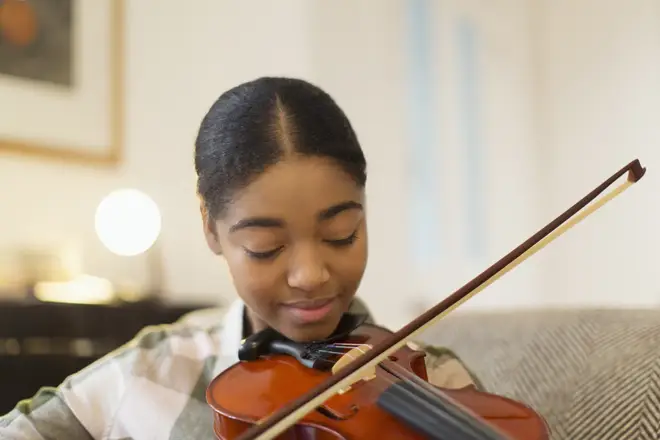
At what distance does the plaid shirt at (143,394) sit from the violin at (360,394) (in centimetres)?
9

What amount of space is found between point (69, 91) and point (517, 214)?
2032mm

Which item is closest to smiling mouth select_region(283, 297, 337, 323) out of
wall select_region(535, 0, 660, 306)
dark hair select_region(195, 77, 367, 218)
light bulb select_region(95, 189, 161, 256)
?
dark hair select_region(195, 77, 367, 218)

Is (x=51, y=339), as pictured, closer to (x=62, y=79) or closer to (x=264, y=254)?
(x=62, y=79)

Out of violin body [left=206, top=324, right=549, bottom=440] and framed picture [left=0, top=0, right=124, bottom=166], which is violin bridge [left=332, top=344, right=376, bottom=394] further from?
framed picture [left=0, top=0, right=124, bottom=166]

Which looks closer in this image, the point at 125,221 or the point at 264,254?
the point at 264,254

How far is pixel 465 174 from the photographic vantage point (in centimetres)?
287

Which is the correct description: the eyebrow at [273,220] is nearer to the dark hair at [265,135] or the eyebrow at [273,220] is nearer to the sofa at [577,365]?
the dark hair at [265,135]

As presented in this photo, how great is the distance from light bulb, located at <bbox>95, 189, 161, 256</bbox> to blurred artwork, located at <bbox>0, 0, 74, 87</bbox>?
32cm

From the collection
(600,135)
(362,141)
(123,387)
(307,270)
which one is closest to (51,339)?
(123,387)

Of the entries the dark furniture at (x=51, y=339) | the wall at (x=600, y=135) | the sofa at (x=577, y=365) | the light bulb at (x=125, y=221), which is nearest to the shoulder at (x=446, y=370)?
the sofa at (x=577, y=365)

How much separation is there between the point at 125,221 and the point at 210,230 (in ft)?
3.05

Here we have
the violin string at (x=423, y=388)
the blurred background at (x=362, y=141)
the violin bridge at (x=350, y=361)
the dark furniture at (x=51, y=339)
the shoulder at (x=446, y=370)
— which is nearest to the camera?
the violin string at (x=423, y=388)

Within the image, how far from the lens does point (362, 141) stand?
2.13m

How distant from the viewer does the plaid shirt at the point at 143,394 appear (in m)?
0.71
